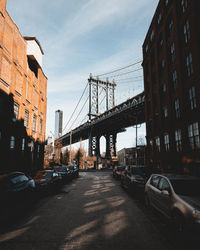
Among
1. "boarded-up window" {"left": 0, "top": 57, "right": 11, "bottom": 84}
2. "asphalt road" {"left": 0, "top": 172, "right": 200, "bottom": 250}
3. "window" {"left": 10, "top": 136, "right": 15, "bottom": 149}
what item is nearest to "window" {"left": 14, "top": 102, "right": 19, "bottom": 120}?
"window" {"left": 10, "top": 136, "right": 15, "bottom": 149}

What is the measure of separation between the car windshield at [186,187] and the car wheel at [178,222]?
64 centimetres

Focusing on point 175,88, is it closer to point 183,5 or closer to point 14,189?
point 183,5

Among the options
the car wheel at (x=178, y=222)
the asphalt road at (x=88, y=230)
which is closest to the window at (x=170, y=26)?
the asphalt road at (x=88, y=230)

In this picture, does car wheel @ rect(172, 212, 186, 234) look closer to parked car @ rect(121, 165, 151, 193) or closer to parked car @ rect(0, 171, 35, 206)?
parked car @ rect(0, 171, 35, 206)

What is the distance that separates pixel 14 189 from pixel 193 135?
16093mm

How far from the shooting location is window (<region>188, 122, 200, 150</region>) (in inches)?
648

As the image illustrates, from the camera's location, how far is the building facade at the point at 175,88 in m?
16.8

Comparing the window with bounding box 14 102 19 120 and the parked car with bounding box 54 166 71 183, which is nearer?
the parked car with bounding box 54 166 71 183

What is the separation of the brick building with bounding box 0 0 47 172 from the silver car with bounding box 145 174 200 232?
14.3 m

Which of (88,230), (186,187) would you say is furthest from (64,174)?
(186,187)

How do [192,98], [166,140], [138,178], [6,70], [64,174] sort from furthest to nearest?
[166,140] → [192,98] → [6,70] → [64,174] → [138,178]

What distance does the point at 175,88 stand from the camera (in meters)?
20.9

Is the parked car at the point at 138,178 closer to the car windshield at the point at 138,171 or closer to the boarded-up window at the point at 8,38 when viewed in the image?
the car windshield at the point at 138,171

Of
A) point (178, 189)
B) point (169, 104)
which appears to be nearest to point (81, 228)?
point (178, 189)
